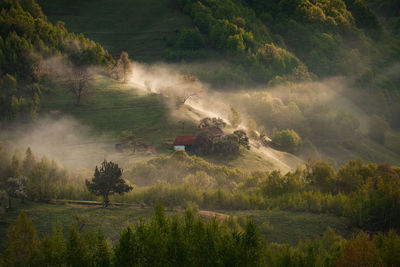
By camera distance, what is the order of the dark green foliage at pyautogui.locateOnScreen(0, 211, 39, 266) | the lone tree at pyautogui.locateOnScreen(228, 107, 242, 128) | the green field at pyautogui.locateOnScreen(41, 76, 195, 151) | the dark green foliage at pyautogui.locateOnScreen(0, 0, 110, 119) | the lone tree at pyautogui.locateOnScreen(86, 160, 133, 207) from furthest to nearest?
the lone tree at pyautogui.locateOnScreen(228, 107, 242, 128) < the dark green foliage at pyautogui.locateOnScreen(0, 0, 110, 119) < the green field at pyautogui.locateOnScreen(41, 76, 195, 151) < the lone tree at pyautogui.locateOnScreen(86, 160, 133, 207) < the dark green foliage at pyautogui.locateOnScreen(0, 211, 39, 266)

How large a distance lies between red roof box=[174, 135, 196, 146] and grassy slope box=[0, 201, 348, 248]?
36.2 m

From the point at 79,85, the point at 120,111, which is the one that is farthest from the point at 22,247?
the point at 79,85

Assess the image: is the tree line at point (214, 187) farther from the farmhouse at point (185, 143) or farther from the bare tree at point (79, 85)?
the bare tree at point (79, 85)

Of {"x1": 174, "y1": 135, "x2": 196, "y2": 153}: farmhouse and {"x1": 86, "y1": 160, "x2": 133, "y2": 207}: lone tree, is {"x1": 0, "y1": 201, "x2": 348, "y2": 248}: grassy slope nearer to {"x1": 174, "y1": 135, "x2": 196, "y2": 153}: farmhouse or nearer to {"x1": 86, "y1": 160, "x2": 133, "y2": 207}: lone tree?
{"x1": 86, "y1": 160, "x2": 133, "y2": 207}: lone tree

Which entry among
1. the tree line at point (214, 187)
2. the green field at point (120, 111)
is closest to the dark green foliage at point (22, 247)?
the tree line at point (214, 187)

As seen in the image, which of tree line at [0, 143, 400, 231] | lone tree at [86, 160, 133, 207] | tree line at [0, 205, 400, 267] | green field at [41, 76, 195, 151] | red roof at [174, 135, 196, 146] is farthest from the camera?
green field at [41, 76, 195, 151]

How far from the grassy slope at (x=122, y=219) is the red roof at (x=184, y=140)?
36.2 m

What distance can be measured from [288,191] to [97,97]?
7108cm

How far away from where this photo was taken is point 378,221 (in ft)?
211

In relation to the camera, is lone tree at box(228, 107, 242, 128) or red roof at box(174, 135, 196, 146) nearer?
red roof at box(174, 135, 196, 146)

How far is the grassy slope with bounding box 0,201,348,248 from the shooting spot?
55938 millimetres

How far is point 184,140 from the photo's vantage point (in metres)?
102

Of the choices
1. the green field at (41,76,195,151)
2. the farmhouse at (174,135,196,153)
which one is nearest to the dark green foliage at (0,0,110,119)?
the green field at (41,76,195,151)

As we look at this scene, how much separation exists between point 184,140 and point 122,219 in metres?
44.9
